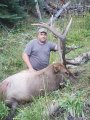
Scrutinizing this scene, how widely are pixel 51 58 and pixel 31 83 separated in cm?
264

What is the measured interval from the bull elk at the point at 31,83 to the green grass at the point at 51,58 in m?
0.29

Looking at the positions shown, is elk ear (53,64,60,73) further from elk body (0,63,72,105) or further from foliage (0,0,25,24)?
foliage (0,0,25,24)

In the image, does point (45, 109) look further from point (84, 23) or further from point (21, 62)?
point (84, 23)

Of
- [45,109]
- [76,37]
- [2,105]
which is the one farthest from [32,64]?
[76,37]

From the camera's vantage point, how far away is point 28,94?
24.4 ft

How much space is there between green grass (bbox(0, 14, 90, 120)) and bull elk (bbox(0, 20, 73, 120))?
0.96ft

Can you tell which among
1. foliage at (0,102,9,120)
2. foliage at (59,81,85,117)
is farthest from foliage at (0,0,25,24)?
foliage at (59,81,85,117)

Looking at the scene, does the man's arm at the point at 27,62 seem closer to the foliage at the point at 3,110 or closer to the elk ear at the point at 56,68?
the elk ear at the point at 56,68

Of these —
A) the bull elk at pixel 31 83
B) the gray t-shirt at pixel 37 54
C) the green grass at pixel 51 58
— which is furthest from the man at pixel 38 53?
the green grass at pixel 51 58

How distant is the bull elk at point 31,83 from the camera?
7430 mm

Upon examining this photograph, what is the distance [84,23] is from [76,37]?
3.82 ft

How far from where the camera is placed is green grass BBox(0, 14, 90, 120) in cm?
662

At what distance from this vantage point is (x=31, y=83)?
297 inches

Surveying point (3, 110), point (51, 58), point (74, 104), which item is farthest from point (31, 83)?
A: point (51, 58)
